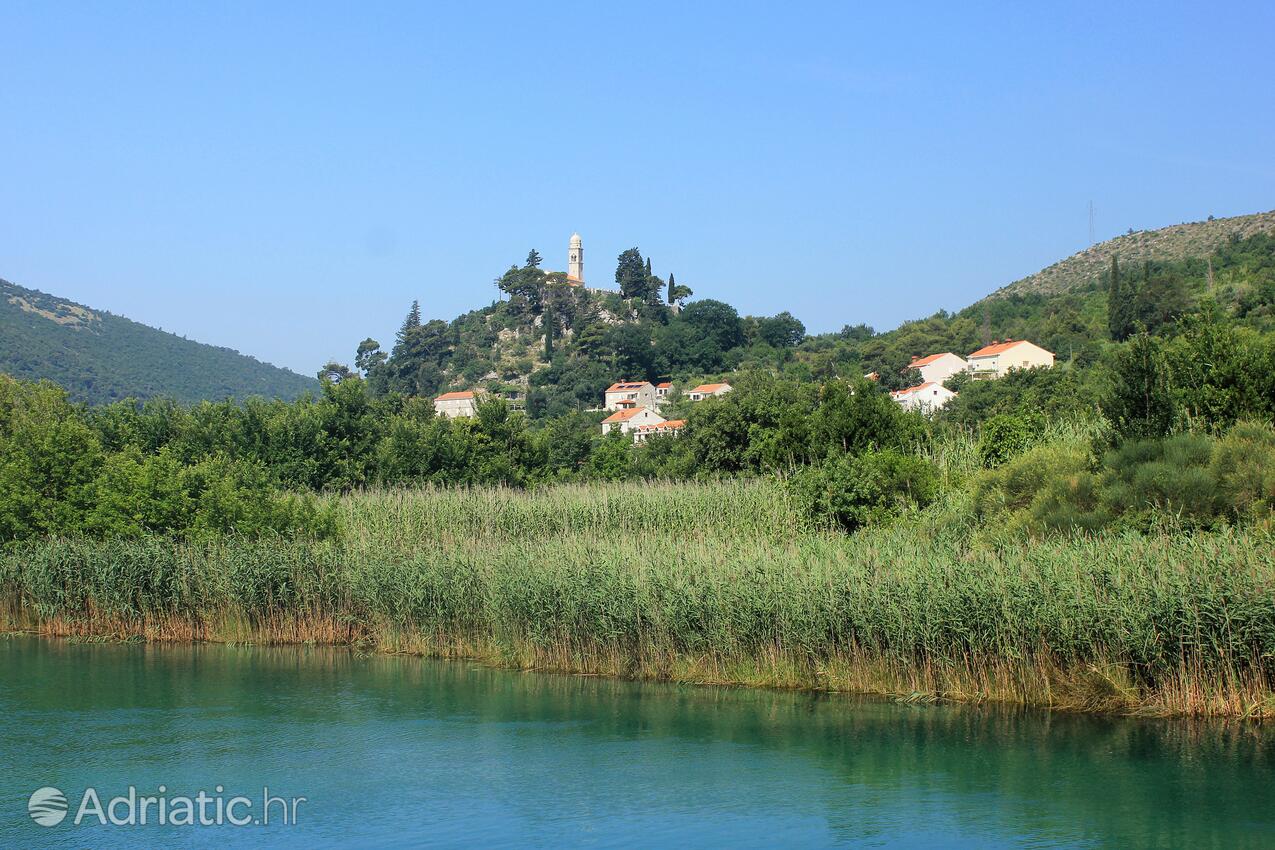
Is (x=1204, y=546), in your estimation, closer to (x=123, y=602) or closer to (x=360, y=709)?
(x=360, y=709)

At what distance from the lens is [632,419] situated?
321 feet

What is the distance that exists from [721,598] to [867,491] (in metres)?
7.04

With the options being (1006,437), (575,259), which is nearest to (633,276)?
(575,259)

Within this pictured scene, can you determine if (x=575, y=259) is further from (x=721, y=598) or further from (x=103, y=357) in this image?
(x=721, y=598)

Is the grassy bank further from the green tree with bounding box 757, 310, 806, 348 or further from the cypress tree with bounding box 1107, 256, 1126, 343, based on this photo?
the green tree with bounding box 757, 310, 806, 348

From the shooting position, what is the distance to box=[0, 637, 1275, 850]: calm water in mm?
11570

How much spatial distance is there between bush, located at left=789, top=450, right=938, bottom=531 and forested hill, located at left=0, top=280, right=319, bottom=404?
99.8m

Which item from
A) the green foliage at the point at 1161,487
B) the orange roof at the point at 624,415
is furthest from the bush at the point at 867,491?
the orange roof at the point at 624,415

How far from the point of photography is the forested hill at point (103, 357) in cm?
12738

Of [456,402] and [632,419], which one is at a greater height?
[456,402]

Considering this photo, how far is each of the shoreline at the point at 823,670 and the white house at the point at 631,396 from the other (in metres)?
88.5

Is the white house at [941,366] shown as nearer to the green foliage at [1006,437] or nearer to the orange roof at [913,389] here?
the orange roof at [913,389]

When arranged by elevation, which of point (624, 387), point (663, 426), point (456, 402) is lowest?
point (663, 426)

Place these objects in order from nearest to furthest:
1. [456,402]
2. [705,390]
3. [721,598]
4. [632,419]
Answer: [721,598]
[632,419]
[705,390]
[456,402]
